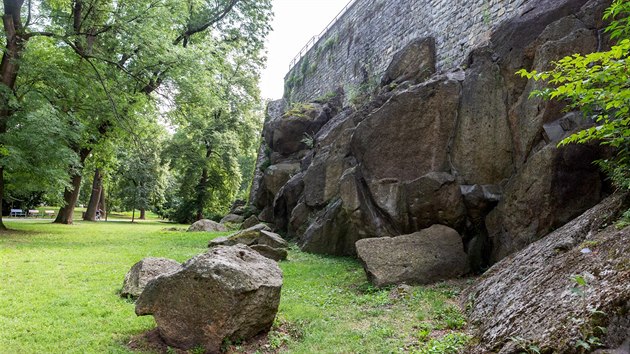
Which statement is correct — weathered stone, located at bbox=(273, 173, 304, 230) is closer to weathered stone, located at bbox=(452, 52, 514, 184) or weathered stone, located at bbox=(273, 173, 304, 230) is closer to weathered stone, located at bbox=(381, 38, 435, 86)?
weathered stone, located at bbox=(381, 38, 435, 86)

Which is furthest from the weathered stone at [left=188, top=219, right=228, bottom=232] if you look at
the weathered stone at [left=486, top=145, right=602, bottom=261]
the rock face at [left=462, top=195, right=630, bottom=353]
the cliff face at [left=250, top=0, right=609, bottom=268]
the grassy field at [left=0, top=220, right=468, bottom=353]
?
the rock face at [left=462, top=195, right=630, bottom=353]

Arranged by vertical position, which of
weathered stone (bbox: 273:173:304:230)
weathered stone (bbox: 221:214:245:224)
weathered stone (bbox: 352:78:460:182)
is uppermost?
weathered stone (bbox: 352:78:460:182)

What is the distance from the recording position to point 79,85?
48.0ft

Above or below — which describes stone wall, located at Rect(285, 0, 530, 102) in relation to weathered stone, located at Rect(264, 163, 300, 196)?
above

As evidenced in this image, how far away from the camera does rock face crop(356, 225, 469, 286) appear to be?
7.45m

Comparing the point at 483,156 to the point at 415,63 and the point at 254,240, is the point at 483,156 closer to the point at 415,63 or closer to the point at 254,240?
the point at 415,63

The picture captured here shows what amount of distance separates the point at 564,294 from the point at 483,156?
17.8ft

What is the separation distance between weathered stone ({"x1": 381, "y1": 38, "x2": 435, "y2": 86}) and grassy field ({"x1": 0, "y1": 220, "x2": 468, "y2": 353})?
283 inches

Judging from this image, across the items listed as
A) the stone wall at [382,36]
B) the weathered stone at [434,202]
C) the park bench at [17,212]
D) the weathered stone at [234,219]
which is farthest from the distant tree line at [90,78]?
the park bench at [17,212]

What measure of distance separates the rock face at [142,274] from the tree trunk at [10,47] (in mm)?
9703

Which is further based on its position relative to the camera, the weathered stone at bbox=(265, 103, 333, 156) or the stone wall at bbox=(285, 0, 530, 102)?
the weathered stone at bbox=(265, 103, 333, 156)

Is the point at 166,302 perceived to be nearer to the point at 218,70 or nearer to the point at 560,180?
the point at 560,180

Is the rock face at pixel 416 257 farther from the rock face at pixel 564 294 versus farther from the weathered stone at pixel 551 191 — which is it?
the rock face at pixel 564 294

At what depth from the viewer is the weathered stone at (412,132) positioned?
30.1 feet
